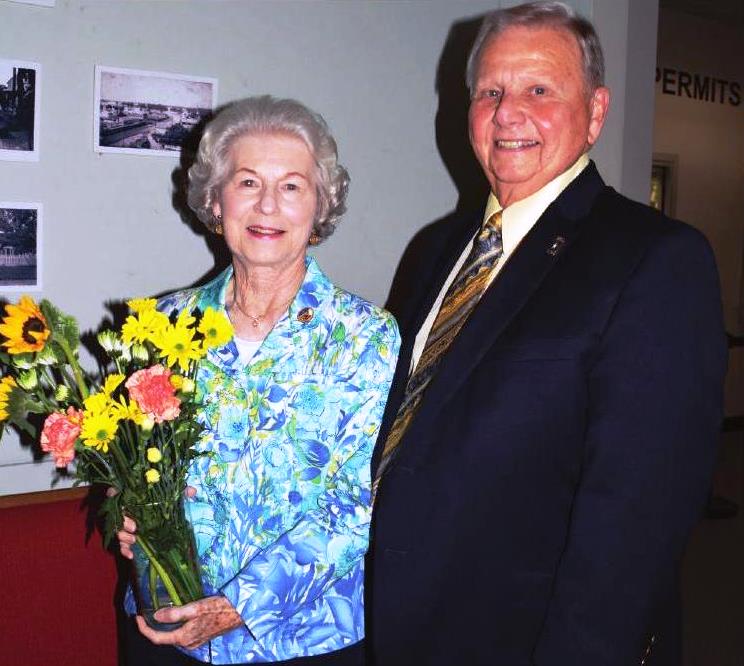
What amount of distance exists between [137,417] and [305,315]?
0.44 metres

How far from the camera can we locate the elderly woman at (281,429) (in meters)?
1.35

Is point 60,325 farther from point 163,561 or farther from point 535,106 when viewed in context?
point 535,106

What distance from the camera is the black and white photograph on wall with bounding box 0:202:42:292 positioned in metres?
1.87

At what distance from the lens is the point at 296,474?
141cm

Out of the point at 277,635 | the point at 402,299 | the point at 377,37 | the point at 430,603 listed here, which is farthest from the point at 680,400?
the point at 377,37

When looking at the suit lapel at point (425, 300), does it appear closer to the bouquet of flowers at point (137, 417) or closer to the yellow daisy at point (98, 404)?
the bouquet of flowers at point (137, 417)

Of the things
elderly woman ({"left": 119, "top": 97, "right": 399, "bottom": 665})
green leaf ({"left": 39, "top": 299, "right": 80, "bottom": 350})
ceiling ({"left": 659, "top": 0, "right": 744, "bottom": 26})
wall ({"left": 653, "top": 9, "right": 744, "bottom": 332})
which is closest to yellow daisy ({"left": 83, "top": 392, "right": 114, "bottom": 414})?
green leaf ({"left": 39, "top": 299, "right": 80, "bottom": 350})

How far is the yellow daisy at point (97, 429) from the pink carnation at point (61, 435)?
15 mm

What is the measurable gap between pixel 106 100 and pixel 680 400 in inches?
64.2

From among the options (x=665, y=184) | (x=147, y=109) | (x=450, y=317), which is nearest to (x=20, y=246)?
(x=147, y=109)

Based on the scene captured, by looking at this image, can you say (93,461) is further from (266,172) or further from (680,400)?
(680,400)

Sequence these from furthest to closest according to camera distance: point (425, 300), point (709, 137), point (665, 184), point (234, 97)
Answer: point (709, 137)
point (665, 184)
point (234, 97)
point (425, 300)

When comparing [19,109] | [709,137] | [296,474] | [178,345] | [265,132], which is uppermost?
[709,137]

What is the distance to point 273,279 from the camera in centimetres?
157
